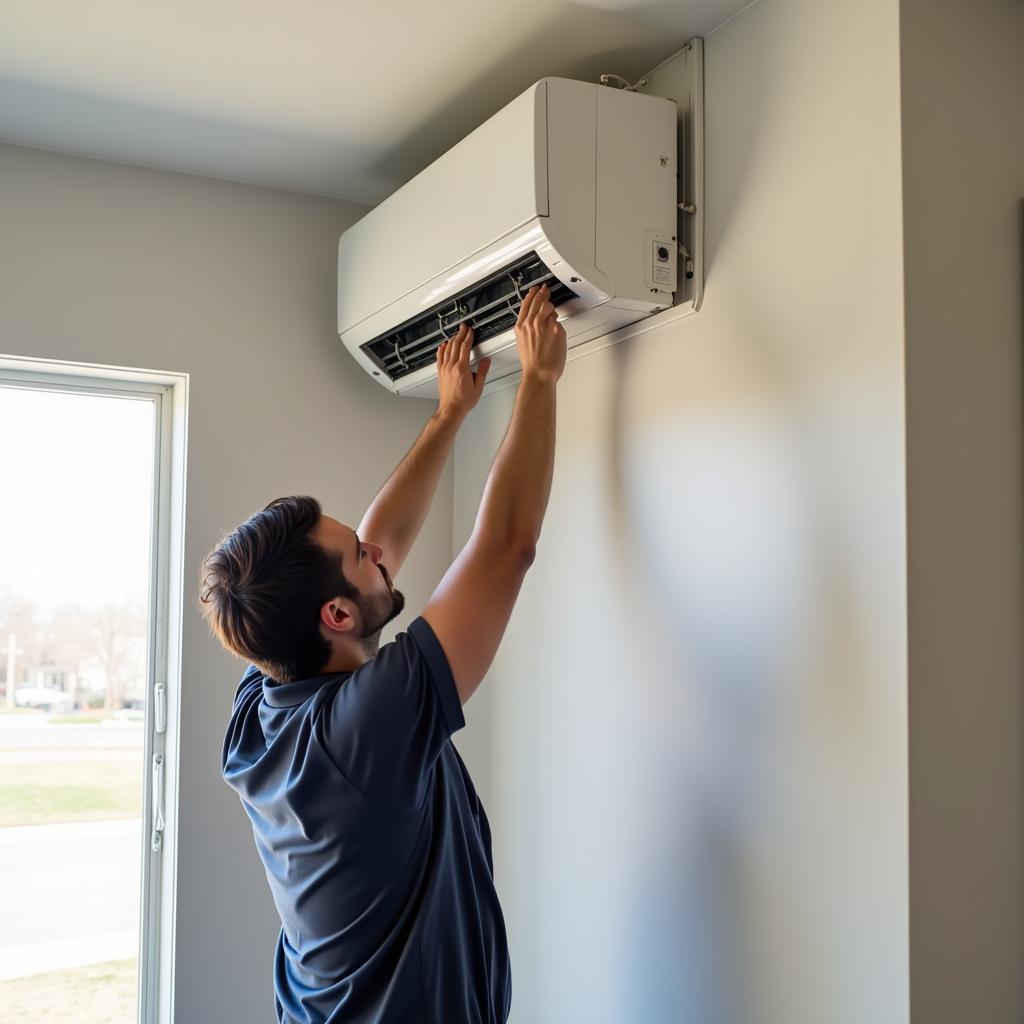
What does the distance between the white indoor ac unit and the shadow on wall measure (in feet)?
0.73

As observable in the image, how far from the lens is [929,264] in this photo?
139 centimetres

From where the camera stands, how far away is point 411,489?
2.06m

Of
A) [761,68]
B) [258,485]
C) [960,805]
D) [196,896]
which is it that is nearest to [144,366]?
[258,485]

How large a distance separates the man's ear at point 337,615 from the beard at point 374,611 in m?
0.03

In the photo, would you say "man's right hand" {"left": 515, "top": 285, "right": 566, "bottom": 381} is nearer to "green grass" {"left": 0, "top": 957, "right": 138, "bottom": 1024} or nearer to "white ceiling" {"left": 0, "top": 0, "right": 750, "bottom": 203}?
"white ceiling" {"left": 0, "top": 0, "right": 750, "bottom": 203}

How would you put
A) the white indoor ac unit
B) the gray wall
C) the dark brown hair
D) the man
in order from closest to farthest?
the gray wall
the man
the dark brown hair
the white indoor ac unit

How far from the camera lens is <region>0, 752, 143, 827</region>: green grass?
2316mm

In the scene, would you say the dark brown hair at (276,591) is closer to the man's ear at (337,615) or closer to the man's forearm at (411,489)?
the man's ear at (337,615)

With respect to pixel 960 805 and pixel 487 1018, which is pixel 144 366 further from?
pixel 960 805

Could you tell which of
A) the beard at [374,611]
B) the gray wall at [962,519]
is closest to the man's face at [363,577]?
the beard at [374,611]

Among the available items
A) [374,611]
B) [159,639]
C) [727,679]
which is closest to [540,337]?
[374,611]

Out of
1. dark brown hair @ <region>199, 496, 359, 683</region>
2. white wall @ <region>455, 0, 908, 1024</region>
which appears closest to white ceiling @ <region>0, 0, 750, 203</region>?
white wall @ <region>455, 0, 908, 1024</region>

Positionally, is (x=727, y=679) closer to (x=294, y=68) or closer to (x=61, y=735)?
(x=294, y=68)

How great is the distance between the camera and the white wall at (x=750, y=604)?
55.0 inches
